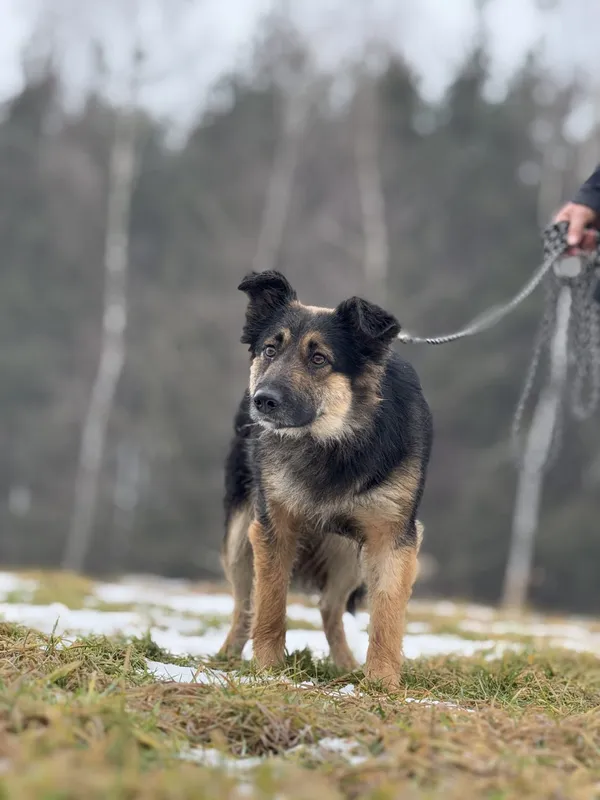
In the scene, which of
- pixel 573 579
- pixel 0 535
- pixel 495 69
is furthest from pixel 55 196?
pixel 573 579

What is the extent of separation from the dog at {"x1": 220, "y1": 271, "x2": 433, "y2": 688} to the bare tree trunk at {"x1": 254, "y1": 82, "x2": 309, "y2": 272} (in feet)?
59.7

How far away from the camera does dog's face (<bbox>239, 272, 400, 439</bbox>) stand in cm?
435

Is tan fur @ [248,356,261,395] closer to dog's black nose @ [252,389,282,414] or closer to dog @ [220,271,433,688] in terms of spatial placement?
dog @ [220,271,433,688]

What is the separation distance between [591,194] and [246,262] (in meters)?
17.4

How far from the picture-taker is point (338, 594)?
5.38 meters

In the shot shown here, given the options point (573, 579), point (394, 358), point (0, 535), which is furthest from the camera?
point (0, 535)

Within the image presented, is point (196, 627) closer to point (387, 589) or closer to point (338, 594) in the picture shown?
point (338, 594)

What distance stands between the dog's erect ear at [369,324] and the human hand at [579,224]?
2072 millimetres

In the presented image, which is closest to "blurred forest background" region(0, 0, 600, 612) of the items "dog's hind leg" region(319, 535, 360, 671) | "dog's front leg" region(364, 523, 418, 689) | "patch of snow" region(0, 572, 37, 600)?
"patch of snow" region(0, 572, 37, 600)

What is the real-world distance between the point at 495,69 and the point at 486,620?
16.2m

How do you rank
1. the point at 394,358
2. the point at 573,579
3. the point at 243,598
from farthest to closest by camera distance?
the point at 573,579
the point at 243,598
the point at 394,358

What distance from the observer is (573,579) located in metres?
20.5

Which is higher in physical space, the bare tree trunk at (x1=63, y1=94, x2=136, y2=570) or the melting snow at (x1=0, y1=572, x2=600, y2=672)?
the bare tree trunk at (x1=63, y1=94, x2=136, y2=570)

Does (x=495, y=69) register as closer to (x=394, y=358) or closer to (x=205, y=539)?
(x=205, y=539)
